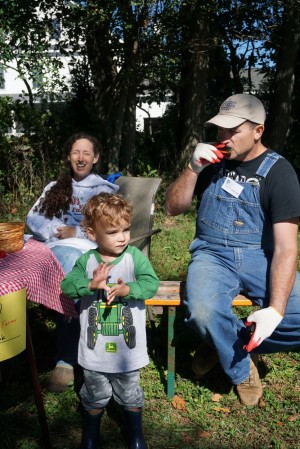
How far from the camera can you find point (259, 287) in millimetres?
2828

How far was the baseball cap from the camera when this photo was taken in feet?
9.08

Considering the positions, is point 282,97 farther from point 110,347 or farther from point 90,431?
point 90,431

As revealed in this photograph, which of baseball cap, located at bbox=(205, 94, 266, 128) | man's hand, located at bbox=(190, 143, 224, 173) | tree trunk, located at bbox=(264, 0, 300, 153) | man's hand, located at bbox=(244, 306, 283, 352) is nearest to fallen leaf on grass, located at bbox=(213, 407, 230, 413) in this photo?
man's hand, located at bbox=(244, 306, 283, 352)

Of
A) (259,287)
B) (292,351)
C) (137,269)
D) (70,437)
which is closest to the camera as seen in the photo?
(137,269)

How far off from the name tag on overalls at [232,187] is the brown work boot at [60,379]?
143cm

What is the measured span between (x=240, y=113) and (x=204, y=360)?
1449mm

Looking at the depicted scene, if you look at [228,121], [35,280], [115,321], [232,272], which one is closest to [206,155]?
[228,121]

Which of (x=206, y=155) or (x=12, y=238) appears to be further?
(x=206, y=155)

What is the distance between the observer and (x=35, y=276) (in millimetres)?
2248

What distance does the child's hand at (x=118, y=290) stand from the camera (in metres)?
2.14

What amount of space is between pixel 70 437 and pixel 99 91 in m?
6.68

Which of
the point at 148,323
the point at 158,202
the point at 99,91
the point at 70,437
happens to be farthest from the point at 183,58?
the point at 70,437

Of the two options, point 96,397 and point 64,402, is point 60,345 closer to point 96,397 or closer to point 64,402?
point 64,402

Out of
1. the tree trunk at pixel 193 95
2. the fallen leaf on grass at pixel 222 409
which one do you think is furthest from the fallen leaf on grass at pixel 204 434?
the tree trunk at pixel 193 95
